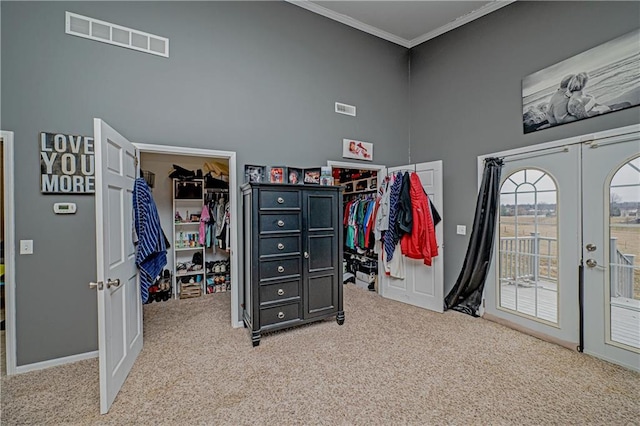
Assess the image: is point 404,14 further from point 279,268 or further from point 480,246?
point 279,268

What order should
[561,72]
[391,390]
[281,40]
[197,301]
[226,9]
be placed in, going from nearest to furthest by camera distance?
[391,390] → [561,72] → [226,9] → [281,40] → [197,301]

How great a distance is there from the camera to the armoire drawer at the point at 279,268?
2.83m

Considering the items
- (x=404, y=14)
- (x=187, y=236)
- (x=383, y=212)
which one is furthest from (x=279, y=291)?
(x=404, y=14)

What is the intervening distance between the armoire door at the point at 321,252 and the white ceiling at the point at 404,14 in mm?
2540

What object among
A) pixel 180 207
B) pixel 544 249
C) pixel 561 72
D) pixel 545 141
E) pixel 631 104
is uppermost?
pixel 561 72

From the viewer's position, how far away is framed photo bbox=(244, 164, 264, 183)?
3283mm

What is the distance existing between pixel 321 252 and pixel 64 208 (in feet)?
8.01

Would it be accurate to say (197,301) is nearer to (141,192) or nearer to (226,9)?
(141,192)

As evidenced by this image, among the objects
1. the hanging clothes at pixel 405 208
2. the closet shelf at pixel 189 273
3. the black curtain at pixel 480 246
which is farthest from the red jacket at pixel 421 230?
the closet shelf at pixel 189 273

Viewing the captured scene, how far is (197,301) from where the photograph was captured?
4.11 meters

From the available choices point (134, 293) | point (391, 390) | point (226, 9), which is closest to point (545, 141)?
point (391, 390)

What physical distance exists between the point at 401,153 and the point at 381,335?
279 cm

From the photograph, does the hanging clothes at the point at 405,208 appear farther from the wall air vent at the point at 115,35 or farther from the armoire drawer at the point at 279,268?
the wall air vent at the point at 115,35

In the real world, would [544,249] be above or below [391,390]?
above
